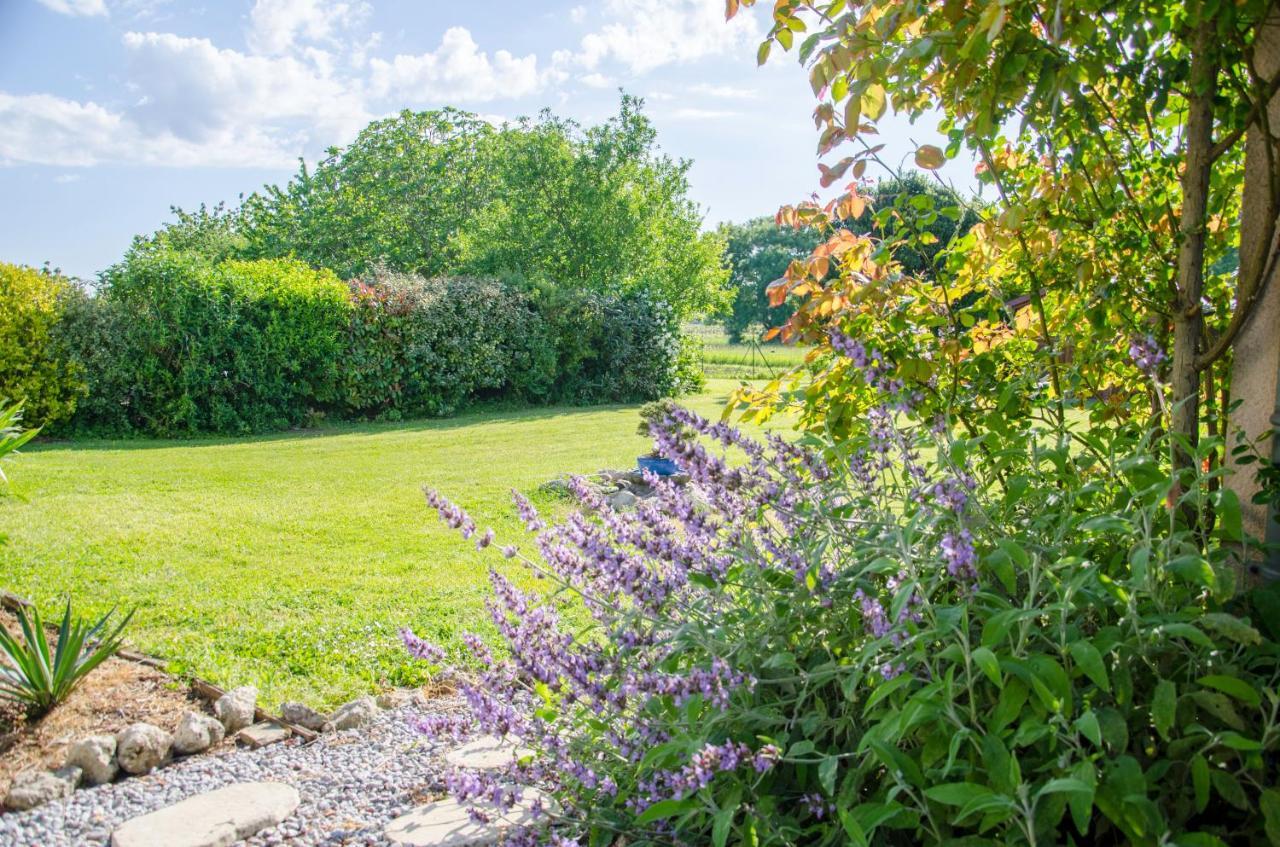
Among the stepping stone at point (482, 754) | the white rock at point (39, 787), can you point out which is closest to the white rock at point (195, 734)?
the white rock at point (39, 787)

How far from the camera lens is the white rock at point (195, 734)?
3.33 meters

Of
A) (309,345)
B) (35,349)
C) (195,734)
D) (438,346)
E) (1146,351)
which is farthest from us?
(438,346)

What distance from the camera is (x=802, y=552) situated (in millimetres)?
1999

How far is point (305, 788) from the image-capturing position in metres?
2.96

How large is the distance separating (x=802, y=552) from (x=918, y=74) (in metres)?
1.16

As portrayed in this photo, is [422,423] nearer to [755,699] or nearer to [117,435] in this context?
[117,435]

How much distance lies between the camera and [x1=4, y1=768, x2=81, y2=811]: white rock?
115 inches

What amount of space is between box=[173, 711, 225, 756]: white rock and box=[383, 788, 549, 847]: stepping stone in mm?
1151

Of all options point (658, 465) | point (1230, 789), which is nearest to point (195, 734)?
point (1230, 789)

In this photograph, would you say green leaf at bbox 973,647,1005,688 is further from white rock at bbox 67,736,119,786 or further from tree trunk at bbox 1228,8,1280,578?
white rock at bbox 67,736,119,786

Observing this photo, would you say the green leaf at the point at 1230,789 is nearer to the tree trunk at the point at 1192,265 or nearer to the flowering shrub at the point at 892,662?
the flowering shrub at the point at 892,662

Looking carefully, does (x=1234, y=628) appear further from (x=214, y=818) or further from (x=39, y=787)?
(x=39, y=787)

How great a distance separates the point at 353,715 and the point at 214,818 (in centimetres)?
85

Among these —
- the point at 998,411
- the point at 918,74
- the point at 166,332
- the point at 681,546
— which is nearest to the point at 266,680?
the point at 681,546
